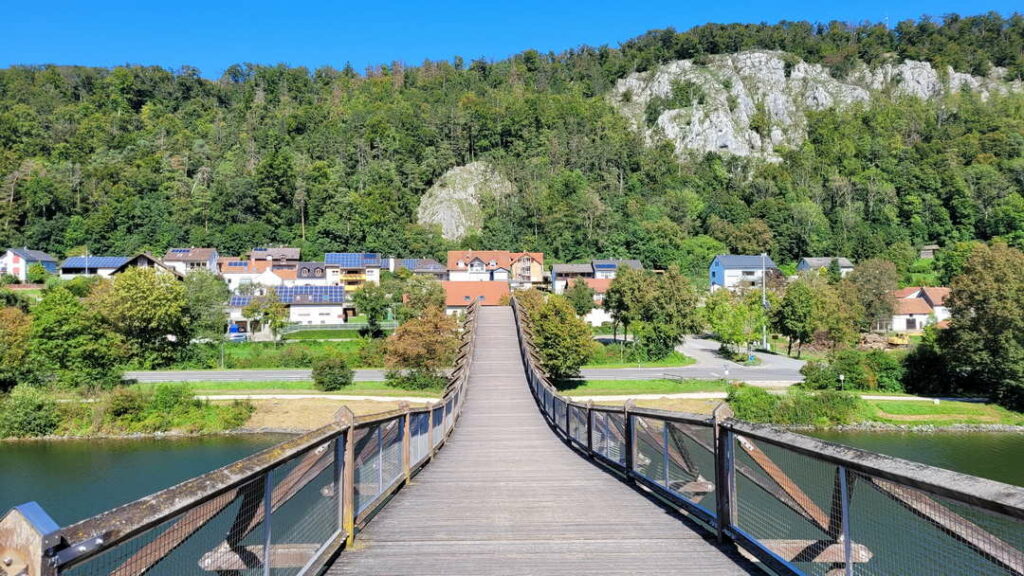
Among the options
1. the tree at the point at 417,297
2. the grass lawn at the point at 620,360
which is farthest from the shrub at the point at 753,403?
the tree at the point at 417,297

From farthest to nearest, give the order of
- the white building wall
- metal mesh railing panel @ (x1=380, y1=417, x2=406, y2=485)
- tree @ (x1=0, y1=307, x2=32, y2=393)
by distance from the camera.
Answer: the white building wall
tree @ (x1=0, y1=307, x2=32, y2=393)
metal mesh railing panel @ (x1=380, y1=417, x2=406, y2=485)

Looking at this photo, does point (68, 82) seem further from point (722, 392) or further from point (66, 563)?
point (66, 563)

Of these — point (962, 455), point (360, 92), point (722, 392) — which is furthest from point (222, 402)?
point (360, 92)

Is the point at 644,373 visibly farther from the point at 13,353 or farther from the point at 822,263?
the point at 822,263

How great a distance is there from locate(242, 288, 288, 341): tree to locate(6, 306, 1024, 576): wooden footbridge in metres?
42.8

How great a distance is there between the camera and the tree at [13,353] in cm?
3528

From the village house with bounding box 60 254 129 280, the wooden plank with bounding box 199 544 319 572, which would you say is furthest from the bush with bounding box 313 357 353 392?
the village house with bounding box 60 254 129 280

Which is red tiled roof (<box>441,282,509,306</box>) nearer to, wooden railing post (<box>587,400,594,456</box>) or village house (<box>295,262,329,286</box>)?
village house (<box>295,262,329,286</box>)

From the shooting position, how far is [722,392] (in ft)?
106

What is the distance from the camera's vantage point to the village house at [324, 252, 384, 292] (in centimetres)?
7012

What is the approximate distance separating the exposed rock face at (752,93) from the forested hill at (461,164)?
10.7 ft

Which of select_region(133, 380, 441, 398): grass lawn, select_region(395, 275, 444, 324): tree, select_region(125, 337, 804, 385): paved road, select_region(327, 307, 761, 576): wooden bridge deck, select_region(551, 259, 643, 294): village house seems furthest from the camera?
select_region(551, 259, 643, 294): village house

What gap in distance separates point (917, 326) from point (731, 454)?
207ft

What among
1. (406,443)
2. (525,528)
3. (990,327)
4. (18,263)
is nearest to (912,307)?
(990,327)
